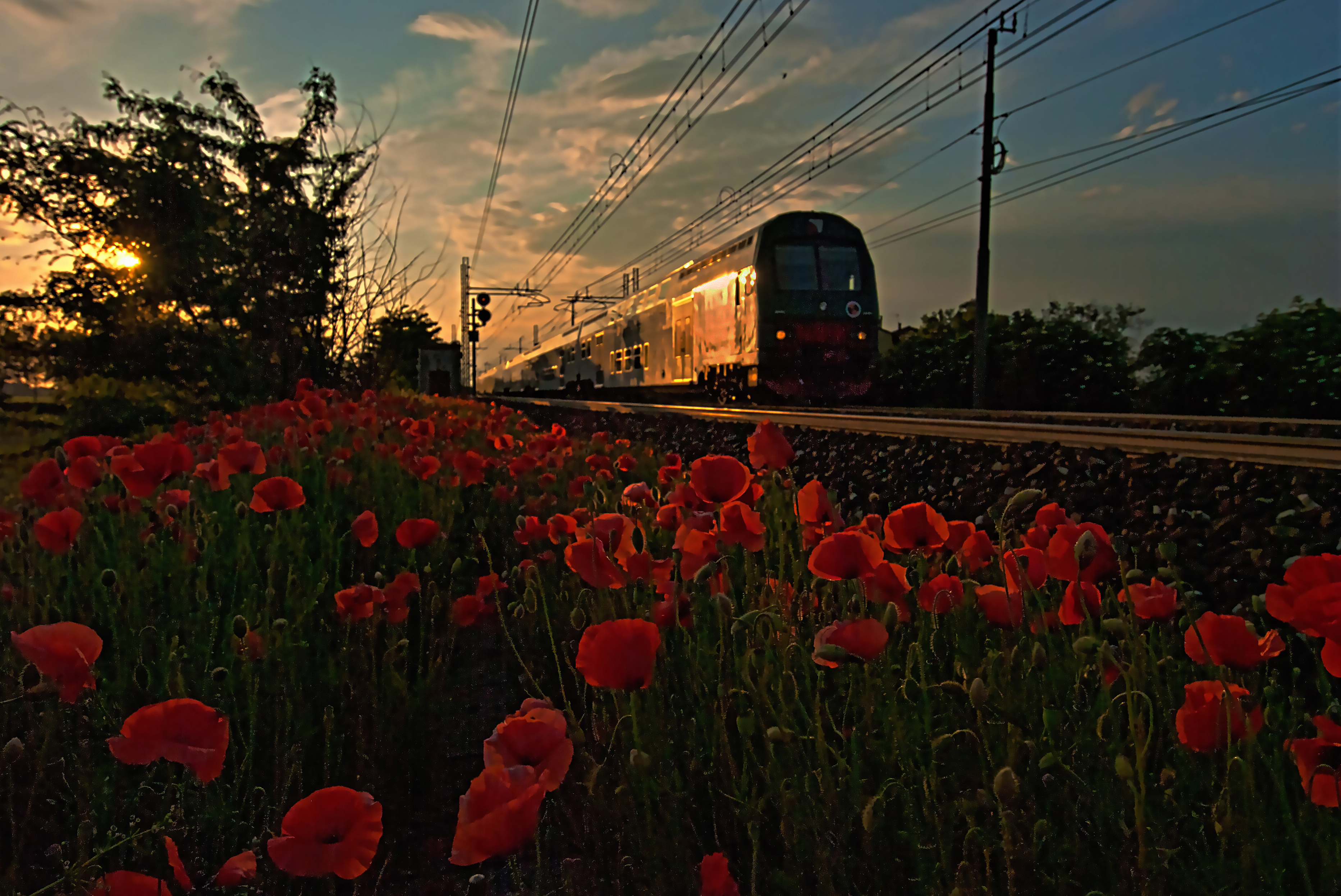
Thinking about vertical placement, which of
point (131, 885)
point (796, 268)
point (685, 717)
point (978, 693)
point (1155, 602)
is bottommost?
point (685, 717)

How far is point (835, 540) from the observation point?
1.47m

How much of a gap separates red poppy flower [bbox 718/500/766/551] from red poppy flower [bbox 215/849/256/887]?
3.27 feet

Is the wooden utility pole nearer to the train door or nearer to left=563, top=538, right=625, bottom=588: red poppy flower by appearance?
the train door

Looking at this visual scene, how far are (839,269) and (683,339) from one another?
13.2ft

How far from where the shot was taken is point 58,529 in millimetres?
2146

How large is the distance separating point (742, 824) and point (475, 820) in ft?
2.76

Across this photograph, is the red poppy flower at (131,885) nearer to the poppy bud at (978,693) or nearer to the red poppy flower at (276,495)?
the poppy bud at (978,693)

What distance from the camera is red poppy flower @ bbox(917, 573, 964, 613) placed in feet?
5.59

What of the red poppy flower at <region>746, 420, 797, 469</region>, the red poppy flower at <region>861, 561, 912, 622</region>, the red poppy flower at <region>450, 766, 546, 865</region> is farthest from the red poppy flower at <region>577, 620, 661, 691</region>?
the red poppy flower at <region>746, 420, 797, 469</region>

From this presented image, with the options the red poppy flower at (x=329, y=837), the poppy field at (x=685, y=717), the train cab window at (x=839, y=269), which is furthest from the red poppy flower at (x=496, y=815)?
the train cab window at (x=839, y=269)

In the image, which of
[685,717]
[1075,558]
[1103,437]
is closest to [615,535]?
[685,717]

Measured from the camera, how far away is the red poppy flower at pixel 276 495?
7.43 feet

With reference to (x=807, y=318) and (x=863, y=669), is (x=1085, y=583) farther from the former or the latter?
(x=807, y=318)

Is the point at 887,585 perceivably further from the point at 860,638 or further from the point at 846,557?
the point at 860,638
